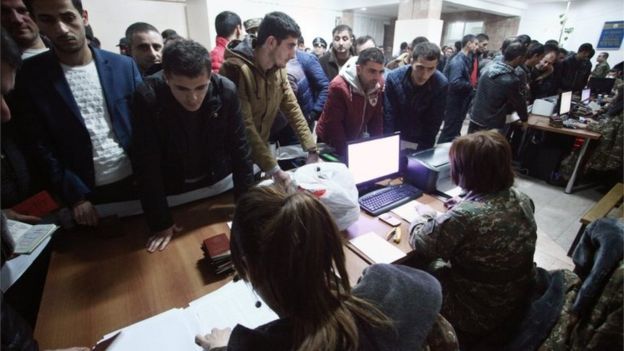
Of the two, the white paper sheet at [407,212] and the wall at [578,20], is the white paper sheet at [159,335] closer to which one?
the white paper sheet at [407,212]

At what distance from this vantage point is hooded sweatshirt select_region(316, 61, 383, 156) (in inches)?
80.5

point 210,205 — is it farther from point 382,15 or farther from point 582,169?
point 382,15

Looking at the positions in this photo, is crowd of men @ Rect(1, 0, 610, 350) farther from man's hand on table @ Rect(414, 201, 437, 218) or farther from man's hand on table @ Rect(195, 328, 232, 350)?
man's hand on table @ Rect(414, 201, 437, 218)

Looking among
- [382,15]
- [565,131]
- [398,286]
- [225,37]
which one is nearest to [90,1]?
[225,37]

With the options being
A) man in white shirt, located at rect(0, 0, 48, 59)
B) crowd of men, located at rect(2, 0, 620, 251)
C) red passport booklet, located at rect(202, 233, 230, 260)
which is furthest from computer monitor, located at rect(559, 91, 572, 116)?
man in white shirt, located at rect(0, 0, 48, 59)

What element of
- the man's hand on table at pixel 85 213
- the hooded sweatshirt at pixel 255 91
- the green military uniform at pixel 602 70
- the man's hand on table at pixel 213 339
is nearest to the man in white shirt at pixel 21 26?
the man's hand on table at pixel 85 213

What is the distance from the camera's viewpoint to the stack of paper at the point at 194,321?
84cm

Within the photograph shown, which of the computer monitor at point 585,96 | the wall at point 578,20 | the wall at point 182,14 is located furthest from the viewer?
the wall at point 578,20

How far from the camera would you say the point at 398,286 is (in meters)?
0.68

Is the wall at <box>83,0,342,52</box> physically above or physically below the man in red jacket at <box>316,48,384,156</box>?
above

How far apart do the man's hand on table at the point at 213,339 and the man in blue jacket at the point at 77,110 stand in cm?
79

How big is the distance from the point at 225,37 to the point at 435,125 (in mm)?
1812

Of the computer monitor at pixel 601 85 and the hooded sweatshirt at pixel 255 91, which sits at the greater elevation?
the hooded sweatshirt at pixel 255 91

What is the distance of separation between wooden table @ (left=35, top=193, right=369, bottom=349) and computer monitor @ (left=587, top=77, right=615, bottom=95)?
6894 millimetres
